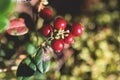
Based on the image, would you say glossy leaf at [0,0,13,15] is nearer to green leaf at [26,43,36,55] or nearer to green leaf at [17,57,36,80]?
green leaf at [17,57,36,80]

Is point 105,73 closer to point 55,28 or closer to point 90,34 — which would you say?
point 90,34

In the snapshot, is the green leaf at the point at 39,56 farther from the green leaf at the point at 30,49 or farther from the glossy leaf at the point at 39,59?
the green leaf at the point at 30,49

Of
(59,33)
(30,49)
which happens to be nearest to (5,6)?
(59,33)

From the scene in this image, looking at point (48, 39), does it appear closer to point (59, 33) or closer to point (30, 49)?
point (59, 33)

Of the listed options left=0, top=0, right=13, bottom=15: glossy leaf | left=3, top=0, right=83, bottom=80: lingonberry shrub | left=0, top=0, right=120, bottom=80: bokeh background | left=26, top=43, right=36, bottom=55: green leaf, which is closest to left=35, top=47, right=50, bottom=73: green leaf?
left=3, top=0, right=83, bottom=80: lingonberry shrub

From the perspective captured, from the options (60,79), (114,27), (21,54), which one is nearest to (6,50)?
(21,54)

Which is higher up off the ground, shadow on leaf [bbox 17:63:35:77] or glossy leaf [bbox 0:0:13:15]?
glossy leaf [bbox 0:0:13:15]
